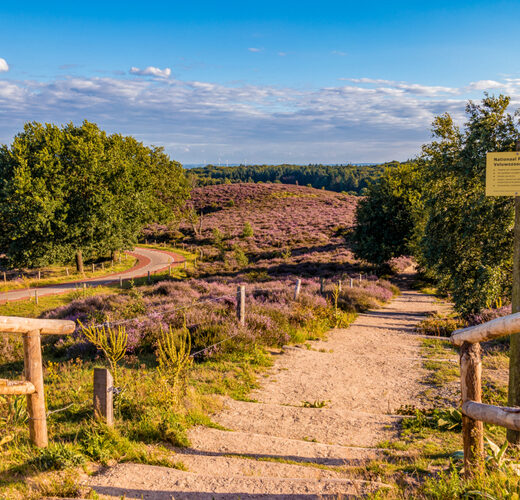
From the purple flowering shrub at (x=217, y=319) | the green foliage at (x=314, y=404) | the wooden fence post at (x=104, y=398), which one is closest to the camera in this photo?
the wooden fence post at (x=104, y=398)

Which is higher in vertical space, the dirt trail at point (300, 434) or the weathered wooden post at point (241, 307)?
the weathered wooden post at point (241, 307)

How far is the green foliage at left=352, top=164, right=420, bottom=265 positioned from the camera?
105ft

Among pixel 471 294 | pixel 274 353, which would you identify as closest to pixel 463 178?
pixel 471 294

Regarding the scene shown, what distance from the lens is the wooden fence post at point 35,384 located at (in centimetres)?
442

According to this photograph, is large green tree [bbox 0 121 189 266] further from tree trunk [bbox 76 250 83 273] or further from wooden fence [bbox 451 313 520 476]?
wooden fence [bbox 451 313 520 476]

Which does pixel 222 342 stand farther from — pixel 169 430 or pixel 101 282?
pixel 101 282

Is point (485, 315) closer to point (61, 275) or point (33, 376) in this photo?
point (33, 376)

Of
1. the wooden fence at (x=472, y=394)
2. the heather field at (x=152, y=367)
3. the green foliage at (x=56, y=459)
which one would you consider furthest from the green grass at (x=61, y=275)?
the wooden fence at (x=472, y=394)

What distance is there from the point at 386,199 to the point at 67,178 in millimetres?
26883

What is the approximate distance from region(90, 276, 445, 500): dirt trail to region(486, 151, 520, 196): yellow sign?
3809mm

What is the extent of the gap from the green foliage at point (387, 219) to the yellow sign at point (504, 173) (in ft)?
90.3

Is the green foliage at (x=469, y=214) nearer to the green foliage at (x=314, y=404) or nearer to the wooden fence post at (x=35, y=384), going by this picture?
the green foliage at (x=314, y=404)

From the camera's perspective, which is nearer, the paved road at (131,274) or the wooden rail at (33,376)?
the wooden rail at (33,376)

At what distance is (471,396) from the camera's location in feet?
13.4
